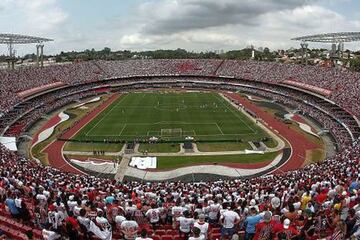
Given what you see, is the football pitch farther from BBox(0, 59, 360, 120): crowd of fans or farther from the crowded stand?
BBox(0, 59, 360, 120): crowd of fans

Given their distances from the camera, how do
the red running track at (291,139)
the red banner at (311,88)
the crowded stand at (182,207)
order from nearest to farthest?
the crowded stand at (182,207)
the red running track at (291,139)
the red banner at (311,88)

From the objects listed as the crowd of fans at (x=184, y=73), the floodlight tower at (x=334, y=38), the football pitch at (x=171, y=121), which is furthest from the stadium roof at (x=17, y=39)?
the floodlight tower at (x=334, y=38)

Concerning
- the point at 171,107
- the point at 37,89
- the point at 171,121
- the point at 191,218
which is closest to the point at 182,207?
the point at 191,218

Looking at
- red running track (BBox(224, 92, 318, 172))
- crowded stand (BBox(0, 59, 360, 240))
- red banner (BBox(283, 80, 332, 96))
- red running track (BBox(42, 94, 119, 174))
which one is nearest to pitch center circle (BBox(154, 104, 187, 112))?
red running track (BBox(42, 94, 119, 174))

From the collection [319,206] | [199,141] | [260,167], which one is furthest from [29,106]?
[319,206]

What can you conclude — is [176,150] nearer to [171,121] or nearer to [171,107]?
[171,121]

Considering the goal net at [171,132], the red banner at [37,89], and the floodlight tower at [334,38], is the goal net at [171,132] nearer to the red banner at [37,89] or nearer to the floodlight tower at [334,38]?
the red banner at [37,89]
